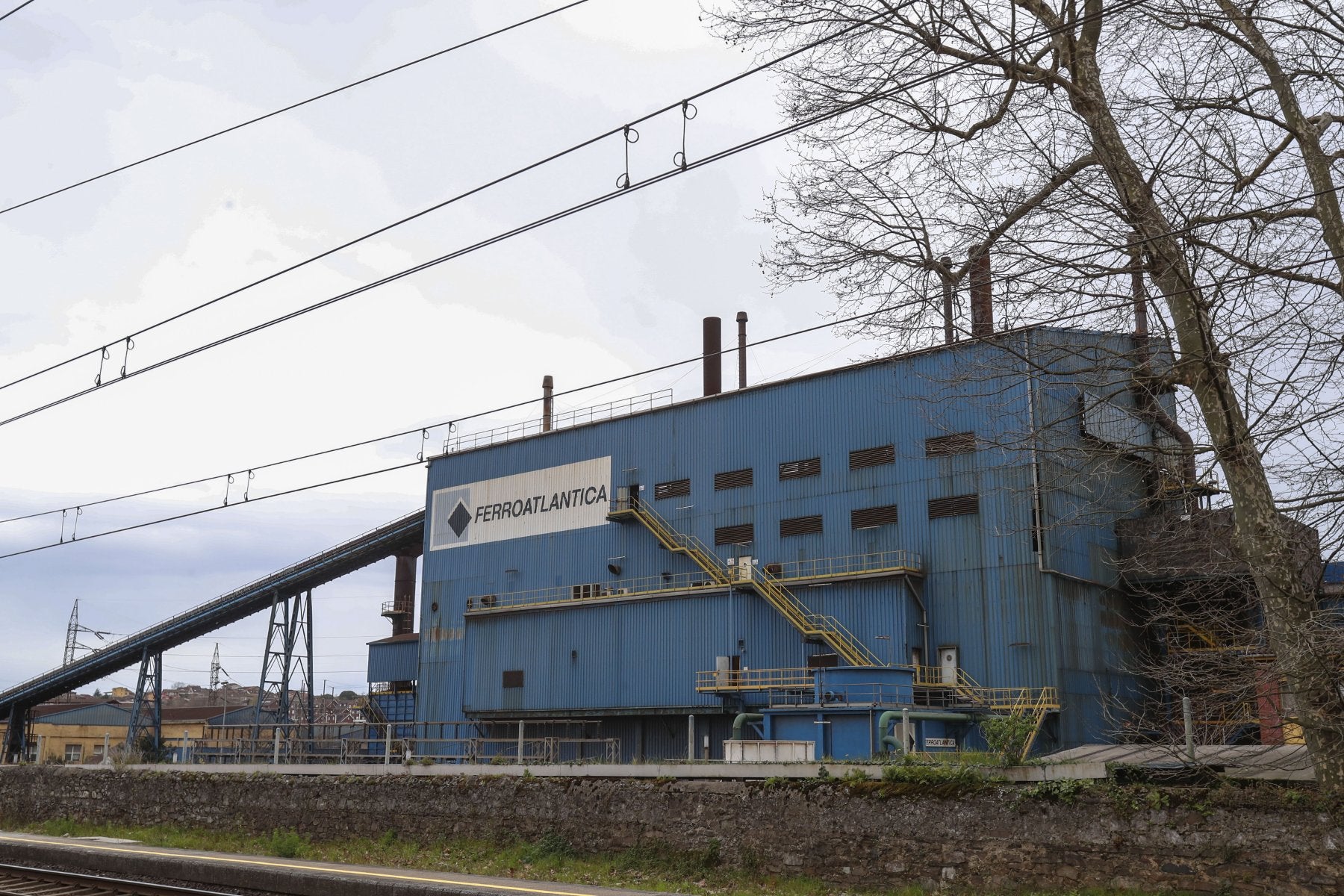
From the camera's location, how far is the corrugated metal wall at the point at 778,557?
29391 millimetres

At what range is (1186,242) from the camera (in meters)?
10.3

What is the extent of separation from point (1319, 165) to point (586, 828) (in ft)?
43.8

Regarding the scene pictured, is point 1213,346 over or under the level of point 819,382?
under

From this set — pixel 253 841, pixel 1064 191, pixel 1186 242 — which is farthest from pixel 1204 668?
pixel 253 841

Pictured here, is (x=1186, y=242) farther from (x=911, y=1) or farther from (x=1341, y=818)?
(x=1341, y=818)

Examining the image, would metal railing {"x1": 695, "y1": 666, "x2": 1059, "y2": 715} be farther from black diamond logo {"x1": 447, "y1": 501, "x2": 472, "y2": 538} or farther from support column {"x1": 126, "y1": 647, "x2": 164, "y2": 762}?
support column {"x1": 126, "y1": 647, "x2": 164, "y2": 762}

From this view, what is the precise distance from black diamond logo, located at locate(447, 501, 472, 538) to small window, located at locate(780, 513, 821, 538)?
13.9m

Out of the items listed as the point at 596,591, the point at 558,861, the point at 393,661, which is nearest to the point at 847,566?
the point at 596,591

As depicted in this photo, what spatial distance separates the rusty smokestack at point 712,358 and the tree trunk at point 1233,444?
3005cm

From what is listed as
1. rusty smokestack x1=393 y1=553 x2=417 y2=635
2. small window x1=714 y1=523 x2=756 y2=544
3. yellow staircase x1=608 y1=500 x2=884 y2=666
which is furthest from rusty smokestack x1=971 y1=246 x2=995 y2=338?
rusty smokestack x1=393 y1=553 x2=417 y2=635

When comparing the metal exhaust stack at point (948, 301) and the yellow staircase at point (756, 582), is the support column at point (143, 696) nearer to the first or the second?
the yellow staircase at point (756, 582)

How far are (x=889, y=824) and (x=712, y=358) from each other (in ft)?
98.1

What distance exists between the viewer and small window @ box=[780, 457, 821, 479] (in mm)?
33812

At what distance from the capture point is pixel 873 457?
3269cm
